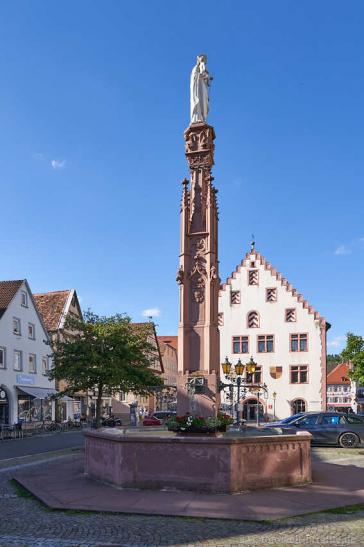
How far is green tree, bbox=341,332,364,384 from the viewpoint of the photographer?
44562 mm

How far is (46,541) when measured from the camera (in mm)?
8383

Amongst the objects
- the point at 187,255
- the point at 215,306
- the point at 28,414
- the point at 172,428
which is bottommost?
the point at 28,414

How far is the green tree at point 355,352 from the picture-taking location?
44562 mm

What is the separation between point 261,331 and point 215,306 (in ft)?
131

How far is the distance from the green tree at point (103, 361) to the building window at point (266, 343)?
24.0 metres

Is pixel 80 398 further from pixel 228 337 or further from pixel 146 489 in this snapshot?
pixel 146 489

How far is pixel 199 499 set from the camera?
11.3 meters

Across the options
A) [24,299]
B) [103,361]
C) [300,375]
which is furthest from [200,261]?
[300,375]

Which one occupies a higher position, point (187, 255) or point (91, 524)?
point (187, 255)

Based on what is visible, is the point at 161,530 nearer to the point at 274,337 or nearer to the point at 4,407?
the point at 4,407

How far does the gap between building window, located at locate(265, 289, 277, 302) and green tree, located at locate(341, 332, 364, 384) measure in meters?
11.0

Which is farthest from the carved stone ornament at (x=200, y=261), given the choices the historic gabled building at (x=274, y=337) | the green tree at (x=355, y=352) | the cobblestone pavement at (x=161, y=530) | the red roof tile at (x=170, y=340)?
the red roof tile at (x=170, y=340)

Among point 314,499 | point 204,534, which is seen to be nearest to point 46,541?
point 204,534

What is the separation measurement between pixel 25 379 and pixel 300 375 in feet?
81.3
